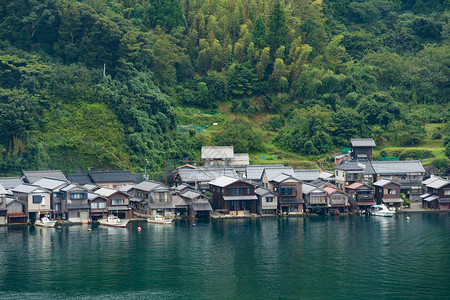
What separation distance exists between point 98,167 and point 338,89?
32.7m

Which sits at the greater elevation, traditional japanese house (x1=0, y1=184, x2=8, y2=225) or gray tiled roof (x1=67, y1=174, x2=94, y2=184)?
gray tiled roof (x1=67, y1=174, x2=94, y2=184)

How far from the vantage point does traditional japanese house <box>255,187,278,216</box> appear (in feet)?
178

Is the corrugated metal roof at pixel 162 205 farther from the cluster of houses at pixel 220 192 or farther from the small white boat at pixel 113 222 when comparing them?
the small white boat at pixel 113 222

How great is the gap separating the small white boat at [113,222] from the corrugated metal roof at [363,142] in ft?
84.4

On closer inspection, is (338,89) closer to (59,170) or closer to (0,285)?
(59,170)

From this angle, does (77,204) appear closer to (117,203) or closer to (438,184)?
(117,203)

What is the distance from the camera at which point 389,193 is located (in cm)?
5662

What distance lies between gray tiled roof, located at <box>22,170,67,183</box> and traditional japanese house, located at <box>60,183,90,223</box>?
4582 mm

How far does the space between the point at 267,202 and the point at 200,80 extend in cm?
2924

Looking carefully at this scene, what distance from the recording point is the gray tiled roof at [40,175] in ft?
179

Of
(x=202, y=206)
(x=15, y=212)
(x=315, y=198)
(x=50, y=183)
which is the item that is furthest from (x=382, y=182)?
(x=15, y=212)

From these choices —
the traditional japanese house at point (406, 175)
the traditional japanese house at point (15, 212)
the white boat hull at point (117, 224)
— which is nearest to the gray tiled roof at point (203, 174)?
the white boat hull at point (117, 224)

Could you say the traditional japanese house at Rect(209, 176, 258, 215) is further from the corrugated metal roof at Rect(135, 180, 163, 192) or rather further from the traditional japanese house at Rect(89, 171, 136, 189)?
the traditional japanese house at Rect(89, 171, 136, 189)

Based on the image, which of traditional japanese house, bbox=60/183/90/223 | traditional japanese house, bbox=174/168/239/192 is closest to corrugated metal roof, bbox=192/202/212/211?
traditional japanese house, bbox=174/168/239/192
